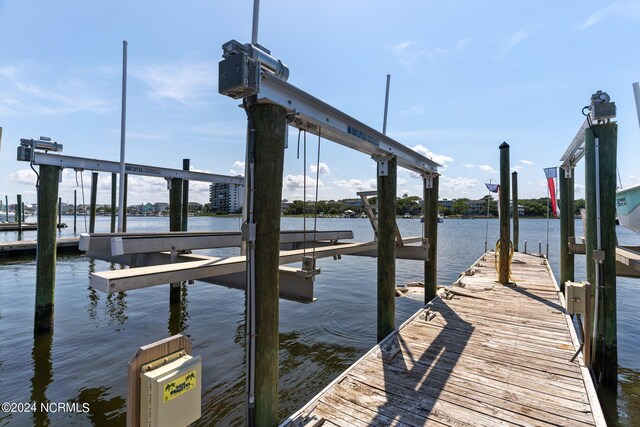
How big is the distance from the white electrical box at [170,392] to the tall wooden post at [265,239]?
137 centimetres

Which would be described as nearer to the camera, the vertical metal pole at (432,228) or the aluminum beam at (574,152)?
the aluminum beam at (574,152)

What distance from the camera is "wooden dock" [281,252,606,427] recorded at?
158 inches

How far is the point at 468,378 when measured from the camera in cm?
494

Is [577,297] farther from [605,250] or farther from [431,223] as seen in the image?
[431,223]

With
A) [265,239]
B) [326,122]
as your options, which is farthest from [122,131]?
[265,239]

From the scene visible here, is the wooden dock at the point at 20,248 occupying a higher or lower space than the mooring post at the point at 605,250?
lower

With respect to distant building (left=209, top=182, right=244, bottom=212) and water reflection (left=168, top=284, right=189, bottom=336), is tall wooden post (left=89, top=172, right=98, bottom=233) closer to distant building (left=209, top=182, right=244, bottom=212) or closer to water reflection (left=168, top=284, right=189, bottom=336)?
distant building (left=209, top=182, right=244, bottom=212)

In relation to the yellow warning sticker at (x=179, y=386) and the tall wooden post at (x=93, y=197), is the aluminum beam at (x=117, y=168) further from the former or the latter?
the tall wooden post at (x=93, y=197)

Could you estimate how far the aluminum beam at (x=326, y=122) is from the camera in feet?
12.7

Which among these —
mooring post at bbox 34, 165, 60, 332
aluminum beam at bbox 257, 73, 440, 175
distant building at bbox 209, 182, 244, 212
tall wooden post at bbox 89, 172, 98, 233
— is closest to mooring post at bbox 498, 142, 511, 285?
aluminum beam at bbox 257, 73, 440, 175

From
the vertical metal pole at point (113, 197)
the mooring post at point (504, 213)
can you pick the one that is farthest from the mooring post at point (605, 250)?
the vertical metal pole at point (113, 197)

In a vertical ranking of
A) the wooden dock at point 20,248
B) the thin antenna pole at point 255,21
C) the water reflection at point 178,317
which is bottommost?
the water reflection at point 178,317

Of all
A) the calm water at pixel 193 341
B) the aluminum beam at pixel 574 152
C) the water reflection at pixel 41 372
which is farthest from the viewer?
the aluminum beam at pixel 574 152

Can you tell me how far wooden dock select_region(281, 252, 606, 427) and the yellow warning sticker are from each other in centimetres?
200
